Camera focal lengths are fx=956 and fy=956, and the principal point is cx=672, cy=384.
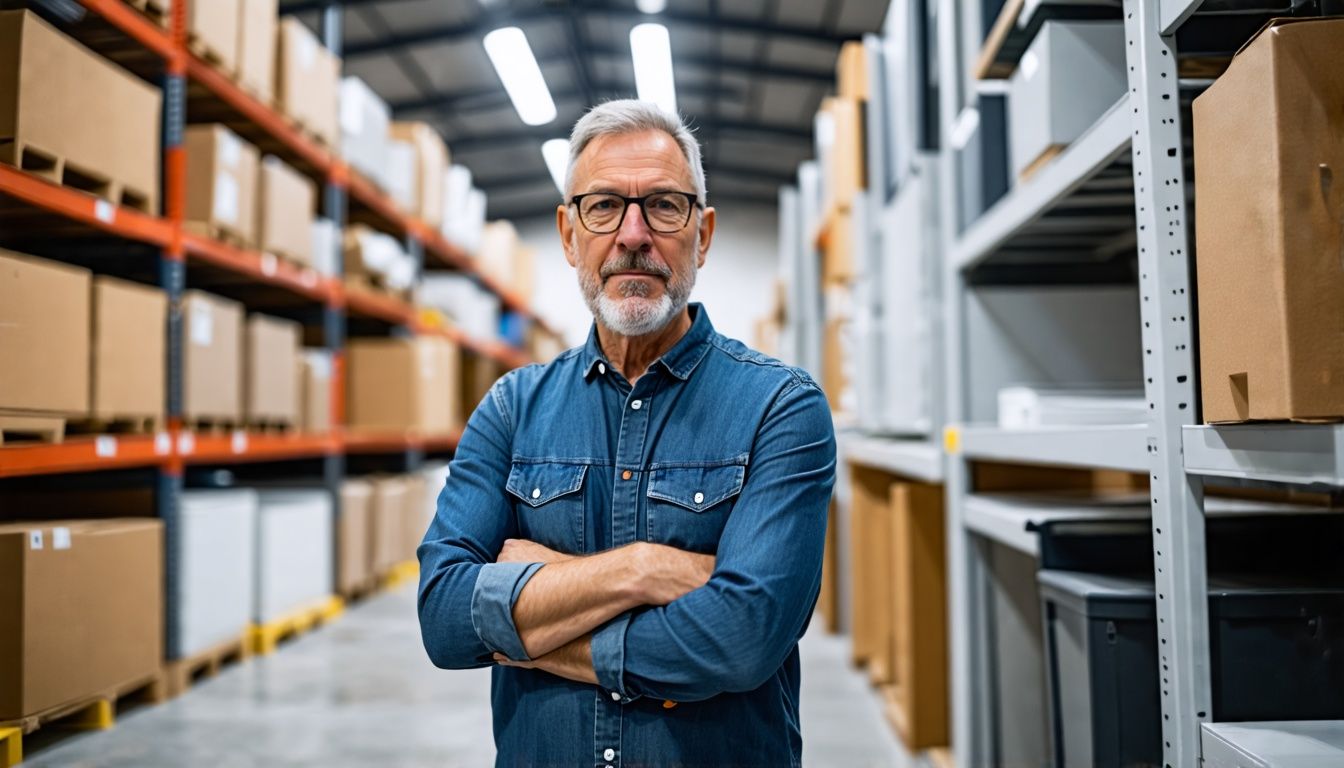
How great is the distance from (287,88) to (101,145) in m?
1.96

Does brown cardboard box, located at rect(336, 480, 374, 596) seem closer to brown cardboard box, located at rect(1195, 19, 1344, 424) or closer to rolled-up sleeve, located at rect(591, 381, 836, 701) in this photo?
rolled-up sleeve, located at rect(591, 381, 836, 701)

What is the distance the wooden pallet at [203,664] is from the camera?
151 inches

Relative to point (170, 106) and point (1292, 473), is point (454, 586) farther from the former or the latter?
point (170, 106)

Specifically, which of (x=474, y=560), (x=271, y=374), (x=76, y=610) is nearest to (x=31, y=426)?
(x=76, y=610)

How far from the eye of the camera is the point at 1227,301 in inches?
54.4

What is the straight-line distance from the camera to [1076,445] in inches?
77.0

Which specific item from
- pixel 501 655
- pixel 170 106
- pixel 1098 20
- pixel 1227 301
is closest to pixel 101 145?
pixel 170 106

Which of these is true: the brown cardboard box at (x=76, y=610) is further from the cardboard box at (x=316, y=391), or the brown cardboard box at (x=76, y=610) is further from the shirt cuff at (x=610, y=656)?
the cardboard box at (x=316, y=391)

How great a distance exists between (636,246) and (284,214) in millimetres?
3821

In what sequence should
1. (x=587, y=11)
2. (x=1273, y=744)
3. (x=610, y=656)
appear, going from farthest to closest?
(x=587, y=11)
(x=610, y=656)
(x=1273, y=744)

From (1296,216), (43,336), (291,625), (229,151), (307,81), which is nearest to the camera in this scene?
(1296,216)

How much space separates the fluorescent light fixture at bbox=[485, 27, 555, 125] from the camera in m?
9.05

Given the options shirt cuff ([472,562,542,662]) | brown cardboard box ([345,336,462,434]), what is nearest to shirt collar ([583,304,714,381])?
shirt cuff ([472,562,542,662])

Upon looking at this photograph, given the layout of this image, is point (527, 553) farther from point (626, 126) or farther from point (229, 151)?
point (229, 151)
